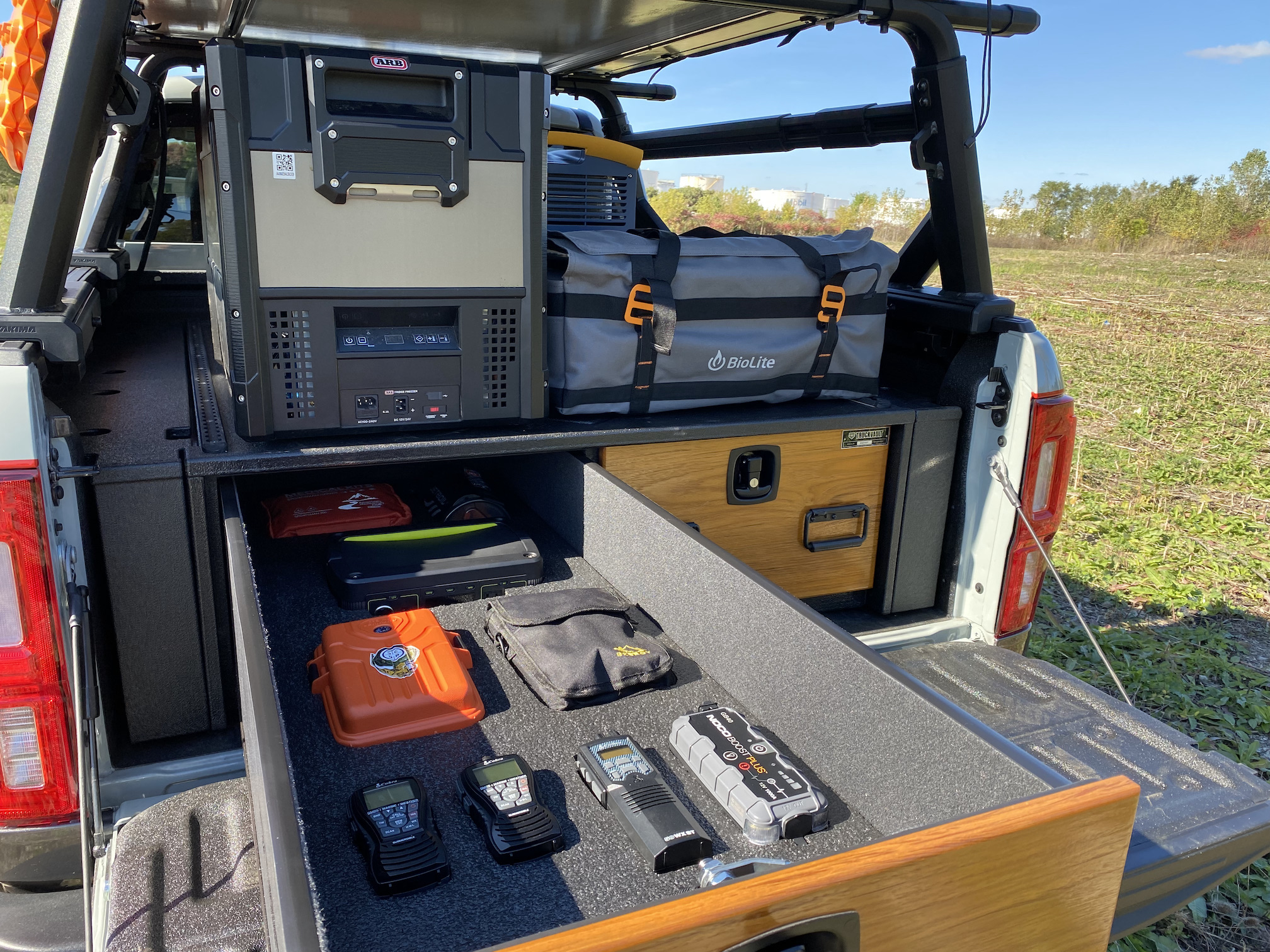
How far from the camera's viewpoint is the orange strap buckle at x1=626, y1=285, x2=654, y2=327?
210 centimetres

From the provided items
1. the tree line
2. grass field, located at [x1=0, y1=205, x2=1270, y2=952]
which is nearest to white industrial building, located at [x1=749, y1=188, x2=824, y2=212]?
the tree line

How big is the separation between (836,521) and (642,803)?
1207mm

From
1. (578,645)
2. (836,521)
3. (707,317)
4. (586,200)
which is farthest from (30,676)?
(586,200)

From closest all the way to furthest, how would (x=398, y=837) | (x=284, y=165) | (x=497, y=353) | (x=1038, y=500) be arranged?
1. (x=398, y=837)
2. (x=284, y=165)
3. (x=497, y=353)
4. (x=1038, y=500)

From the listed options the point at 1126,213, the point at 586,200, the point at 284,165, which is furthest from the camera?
the point at 1126,213

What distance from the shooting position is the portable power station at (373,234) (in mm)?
1708

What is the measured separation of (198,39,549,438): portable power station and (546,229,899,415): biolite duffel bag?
4.9 inches

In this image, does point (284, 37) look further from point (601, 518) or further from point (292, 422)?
point (601, 518)

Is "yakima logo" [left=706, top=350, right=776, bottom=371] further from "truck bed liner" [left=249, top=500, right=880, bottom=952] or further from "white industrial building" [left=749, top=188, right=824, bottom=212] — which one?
"white industrial building" [left=749, top=188, right=824, bottom=212]

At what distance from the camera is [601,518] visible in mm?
2021

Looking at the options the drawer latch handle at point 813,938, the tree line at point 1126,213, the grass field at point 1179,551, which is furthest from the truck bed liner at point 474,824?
the tree line at point 1126,213

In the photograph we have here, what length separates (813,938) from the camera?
2.59ft

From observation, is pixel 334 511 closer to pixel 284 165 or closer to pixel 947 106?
pixel 284 165

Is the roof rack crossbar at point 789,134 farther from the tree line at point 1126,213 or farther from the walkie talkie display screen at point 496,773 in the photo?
the tree line at point 1126,213
